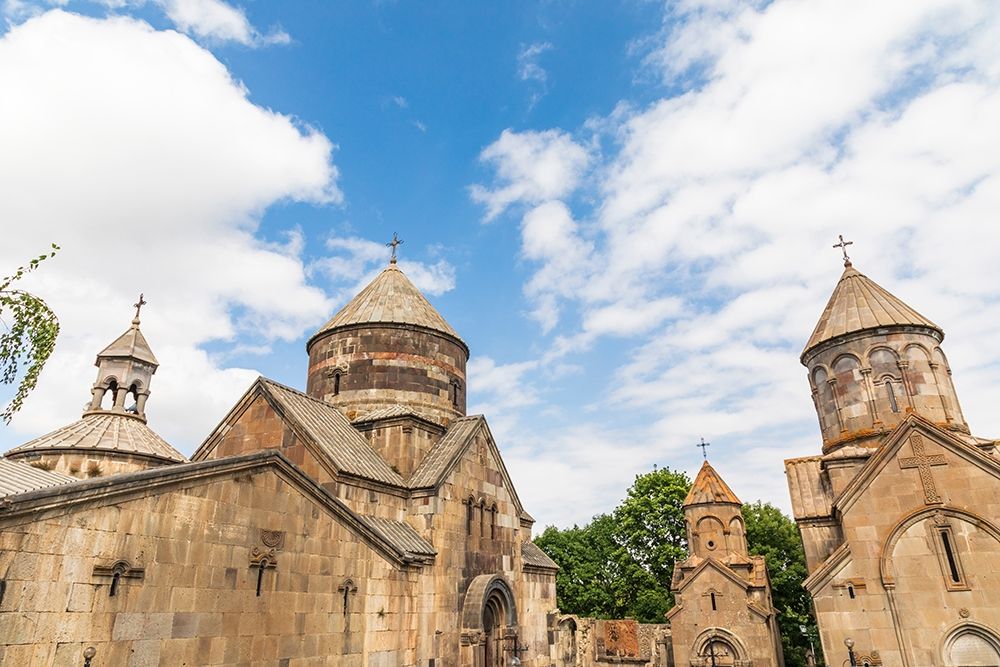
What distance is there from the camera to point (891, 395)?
49.5ft

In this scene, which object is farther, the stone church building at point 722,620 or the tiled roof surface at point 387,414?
the stone church building at point 722,620

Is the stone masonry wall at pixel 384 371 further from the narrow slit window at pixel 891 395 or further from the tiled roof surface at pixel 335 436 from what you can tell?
the narrow slit window at pixel 891 395

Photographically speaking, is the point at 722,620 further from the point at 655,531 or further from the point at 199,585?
the point at 199,585

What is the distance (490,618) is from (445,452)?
12.9 ft

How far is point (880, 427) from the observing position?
585 inches

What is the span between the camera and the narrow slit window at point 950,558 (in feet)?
36.4

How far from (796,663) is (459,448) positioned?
23.2 meters

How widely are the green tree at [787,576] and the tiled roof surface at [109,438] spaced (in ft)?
84.0

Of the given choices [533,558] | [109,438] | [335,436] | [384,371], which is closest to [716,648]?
[533,558]

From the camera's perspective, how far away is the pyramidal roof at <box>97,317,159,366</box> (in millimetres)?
15898

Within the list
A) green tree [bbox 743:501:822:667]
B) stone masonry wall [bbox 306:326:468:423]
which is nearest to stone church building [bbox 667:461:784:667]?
green tree [bbox 743:501:822:667]

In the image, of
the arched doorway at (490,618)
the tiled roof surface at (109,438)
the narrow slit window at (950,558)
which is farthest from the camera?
the tiled roof surface at (109,438)

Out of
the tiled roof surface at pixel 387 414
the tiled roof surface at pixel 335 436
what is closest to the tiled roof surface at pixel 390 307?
the tiled roof surface at pixel 387 414

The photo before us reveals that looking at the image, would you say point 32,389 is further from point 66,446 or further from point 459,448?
point 66,446
